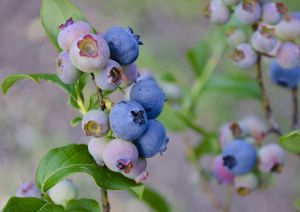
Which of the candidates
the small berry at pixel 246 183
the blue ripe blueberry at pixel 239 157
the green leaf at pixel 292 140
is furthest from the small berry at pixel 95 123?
the small berry at pixel 246 183

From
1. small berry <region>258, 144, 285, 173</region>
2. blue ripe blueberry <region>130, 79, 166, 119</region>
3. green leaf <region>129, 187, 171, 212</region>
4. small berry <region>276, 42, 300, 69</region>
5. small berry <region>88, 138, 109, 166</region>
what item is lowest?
green leaf <region>129, 187, 171, 212</region>

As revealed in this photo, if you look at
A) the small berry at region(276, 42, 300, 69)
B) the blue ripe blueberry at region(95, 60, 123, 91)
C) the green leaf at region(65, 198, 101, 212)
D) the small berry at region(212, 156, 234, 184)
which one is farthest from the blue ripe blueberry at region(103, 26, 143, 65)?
the small berry at region(212, 156, 234, 184)

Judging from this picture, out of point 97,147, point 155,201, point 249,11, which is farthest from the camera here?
point 155,201

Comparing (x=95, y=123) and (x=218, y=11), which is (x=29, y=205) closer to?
(x=95, y=123)

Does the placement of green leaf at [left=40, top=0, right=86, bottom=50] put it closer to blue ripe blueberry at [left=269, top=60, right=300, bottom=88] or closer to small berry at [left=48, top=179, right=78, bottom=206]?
small berry at [left=48, top=179, right=78, bottom=206]

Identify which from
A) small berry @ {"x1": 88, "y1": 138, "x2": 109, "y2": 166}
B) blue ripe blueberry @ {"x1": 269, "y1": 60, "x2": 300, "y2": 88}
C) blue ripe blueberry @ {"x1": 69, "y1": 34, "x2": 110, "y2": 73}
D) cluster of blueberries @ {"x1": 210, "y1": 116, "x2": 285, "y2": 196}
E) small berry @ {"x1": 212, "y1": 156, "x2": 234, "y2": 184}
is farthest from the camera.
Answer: blue ripe blueberry @ {"x1": 269, "y1": 60, "x2": 300, "y2": 88}

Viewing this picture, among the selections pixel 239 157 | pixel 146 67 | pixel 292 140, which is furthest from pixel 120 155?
pixel 146 67

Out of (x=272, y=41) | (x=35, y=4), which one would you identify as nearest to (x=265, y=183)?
(x=272, y=41)
